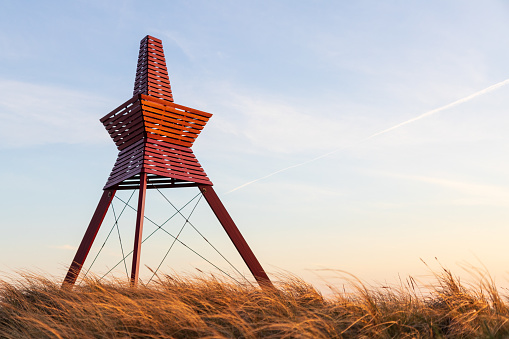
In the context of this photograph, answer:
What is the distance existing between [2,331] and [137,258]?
109 inches

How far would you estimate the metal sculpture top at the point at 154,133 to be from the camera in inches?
453

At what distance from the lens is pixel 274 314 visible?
6.99m

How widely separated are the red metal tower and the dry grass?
3.23m

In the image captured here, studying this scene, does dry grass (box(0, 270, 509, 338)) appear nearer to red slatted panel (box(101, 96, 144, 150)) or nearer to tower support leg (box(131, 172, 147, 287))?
tower support leg (box(131, 172, 147, 287))

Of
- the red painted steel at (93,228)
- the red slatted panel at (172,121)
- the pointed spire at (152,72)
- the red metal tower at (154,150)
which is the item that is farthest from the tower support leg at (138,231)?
the pointed spire at (152,72)

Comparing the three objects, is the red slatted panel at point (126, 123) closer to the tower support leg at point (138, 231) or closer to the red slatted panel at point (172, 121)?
the red slatted panel at point (172, 121)

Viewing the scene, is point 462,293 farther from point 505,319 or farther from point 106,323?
point 106,323

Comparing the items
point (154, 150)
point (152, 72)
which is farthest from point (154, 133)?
point (152, 72)

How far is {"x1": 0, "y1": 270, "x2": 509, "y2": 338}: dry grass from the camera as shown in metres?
6.27

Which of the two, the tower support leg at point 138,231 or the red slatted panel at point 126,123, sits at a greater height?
the red slatted panel at point 126,123

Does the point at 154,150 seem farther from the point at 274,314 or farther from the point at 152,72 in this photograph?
the point at 274,314

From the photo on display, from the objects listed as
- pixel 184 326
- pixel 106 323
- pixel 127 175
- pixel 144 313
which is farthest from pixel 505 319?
pixel 127 175

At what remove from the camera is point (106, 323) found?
6.77 metres

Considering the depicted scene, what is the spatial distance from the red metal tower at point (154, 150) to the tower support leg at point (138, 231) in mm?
21
